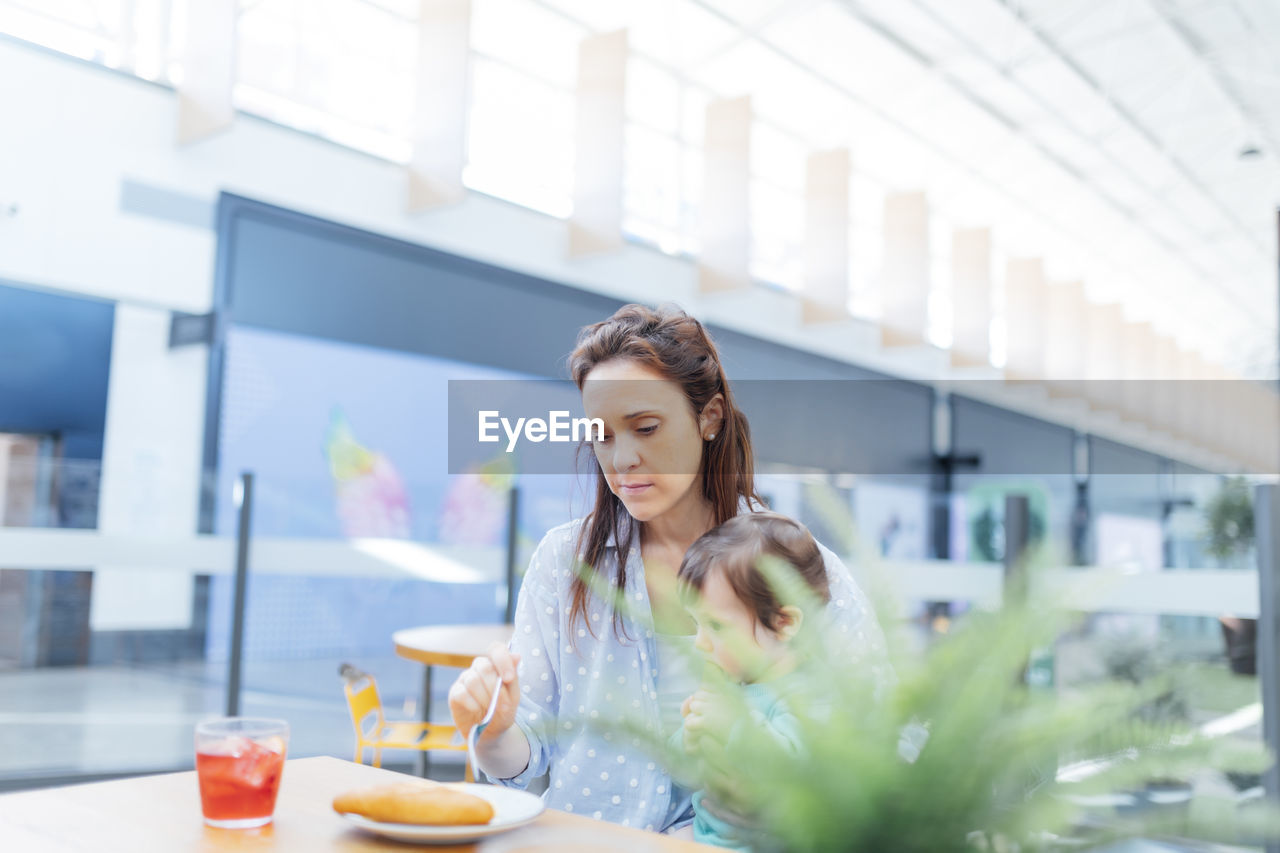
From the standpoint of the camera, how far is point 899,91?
30.3 ft

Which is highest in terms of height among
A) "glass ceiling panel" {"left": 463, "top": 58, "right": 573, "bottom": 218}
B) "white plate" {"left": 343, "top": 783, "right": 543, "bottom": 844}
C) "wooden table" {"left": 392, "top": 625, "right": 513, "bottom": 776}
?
"glass ceiling panel" {"left": 463, "top": 58, "right": 573, "bottom": 218}

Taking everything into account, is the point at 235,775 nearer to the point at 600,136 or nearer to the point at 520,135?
the point at 600,136

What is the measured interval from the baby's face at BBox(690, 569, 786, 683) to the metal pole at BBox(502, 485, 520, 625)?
3526 mm

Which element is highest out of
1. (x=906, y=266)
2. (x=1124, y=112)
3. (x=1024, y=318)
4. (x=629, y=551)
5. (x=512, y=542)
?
(x=1124, y=112)

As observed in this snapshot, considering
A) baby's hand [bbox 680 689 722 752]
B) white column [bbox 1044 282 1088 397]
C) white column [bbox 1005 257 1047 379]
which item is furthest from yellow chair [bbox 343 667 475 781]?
white column [bbox 1044 282 1088 397]

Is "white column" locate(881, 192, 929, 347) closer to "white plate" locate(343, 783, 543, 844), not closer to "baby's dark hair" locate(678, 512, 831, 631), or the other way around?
"baby's dark hair" locate(678, 512, 831, 631)

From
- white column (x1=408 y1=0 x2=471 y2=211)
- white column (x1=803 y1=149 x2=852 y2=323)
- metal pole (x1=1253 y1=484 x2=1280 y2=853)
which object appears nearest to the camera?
metal pole (x1=1253 y1=484 x2=1280 y2=853)

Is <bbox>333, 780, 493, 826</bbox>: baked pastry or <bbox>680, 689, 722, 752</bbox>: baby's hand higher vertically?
<bbox>680, 689, 722, 752</bbox>: baby's hand

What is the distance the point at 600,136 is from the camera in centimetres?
607

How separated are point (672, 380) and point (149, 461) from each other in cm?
358

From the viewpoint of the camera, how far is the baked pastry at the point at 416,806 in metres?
0.83

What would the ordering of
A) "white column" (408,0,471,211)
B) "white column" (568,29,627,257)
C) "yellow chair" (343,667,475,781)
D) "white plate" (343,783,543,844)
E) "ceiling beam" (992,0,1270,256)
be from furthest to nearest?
"ceiling beam" (992,0,1270,256), "white column" (568,29,627,257), "white column" (408,0,471,211), "yellow chair" (343,667,475,781), "white plate" (343,783,543,844)

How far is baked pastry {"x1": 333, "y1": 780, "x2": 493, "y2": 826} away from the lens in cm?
83

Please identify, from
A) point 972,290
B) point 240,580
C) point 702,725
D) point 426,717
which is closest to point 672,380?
point 702,725
